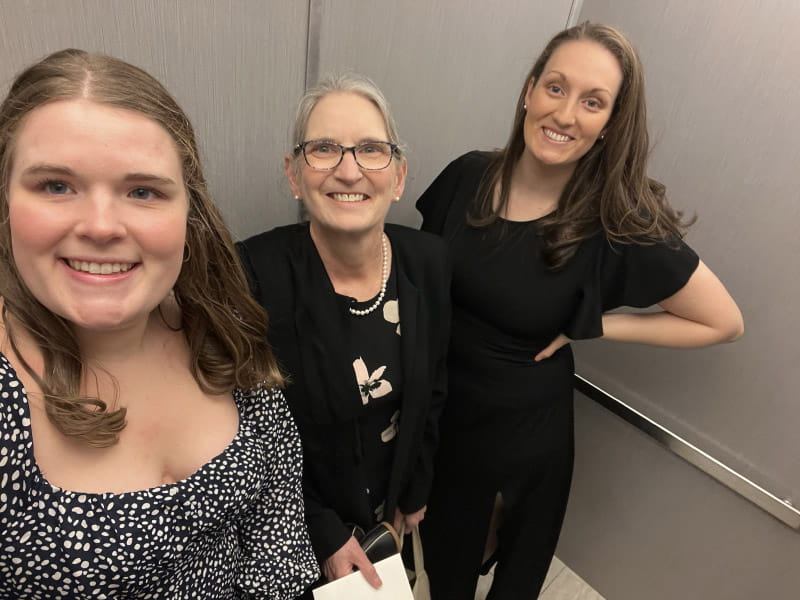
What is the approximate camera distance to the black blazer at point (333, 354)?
1070 millimetres

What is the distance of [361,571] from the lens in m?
1.12

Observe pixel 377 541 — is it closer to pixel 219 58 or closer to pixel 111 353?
pixel 111 353

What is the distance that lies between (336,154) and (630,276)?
77 centimetres

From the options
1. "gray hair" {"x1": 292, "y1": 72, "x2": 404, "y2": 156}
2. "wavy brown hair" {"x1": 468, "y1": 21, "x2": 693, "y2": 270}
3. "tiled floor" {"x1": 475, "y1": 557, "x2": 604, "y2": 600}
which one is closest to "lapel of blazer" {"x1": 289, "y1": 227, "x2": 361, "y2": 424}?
"gray hair" {"x1": 292, "y1": 72, "x2": 404, "y2": 156}

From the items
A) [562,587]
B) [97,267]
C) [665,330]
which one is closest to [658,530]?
[562,587]

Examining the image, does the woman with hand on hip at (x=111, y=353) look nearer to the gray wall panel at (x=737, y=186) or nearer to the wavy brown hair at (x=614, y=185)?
the wavy brown hair at (x=614, y=185)

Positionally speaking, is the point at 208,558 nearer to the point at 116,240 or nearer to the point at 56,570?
the point at 56,570

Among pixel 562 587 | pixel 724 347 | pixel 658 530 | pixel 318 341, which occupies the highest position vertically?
pixel 318 341

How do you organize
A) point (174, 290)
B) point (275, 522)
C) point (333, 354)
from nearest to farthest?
1. point (174, 290)
2. point (275, 522)
3. point (333, 354)

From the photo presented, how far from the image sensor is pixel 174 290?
880 mm

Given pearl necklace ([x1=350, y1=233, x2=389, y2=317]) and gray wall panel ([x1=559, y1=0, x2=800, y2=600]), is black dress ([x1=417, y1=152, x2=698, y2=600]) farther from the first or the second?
gray wall panel ([x1=559, y1=0, x2=800, y2=600])

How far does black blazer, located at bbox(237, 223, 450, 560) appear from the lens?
1070 mm

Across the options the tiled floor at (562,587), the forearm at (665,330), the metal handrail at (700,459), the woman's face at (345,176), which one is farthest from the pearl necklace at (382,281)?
the tiled floor at (562,587)

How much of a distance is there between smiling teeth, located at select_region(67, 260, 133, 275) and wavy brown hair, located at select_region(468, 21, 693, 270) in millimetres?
940
